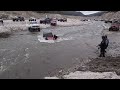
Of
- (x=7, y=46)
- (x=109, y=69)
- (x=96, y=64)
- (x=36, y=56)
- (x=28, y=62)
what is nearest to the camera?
(x=109, y=69)

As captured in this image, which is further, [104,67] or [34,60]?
[34,60]

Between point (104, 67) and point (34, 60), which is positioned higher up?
point (104, 67)

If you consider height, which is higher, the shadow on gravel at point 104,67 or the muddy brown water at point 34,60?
the shadow on gravel at point 104,67

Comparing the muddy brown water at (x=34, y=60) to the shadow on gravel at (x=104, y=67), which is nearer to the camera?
the shadow on gravel at (x=104, y=67)

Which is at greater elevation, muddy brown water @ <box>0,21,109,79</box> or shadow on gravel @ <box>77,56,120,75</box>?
shadow on gravel @ <box>77,56,120,75</box>

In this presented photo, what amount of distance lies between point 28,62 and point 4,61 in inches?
86.3

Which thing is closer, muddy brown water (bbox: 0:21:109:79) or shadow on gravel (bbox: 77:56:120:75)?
shadow on gravel (bbox: 77:56:120:75)

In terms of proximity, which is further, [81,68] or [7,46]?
[7,46]
